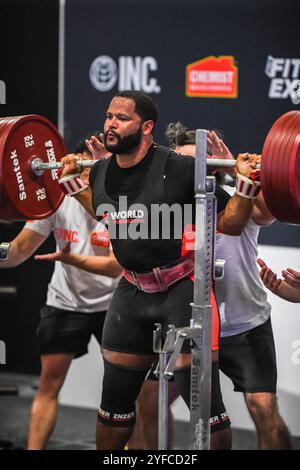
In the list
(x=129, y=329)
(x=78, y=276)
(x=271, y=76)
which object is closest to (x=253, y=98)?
(x=271, y=76)

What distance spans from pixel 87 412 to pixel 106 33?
223 centimetres

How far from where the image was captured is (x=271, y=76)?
5543 millimetres

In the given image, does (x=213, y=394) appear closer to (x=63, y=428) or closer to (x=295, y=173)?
(x=295, y=173)

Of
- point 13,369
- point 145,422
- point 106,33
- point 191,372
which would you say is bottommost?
point 13,369

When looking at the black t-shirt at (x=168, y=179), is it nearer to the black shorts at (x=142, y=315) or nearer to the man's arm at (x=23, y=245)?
the black shorts at (x=142, y=315)

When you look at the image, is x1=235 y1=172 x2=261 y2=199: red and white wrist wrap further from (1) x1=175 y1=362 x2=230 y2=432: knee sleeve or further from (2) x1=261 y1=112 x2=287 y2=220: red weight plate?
(1) x1=175 y1=362 x2=230 y2=432: knee sleeve

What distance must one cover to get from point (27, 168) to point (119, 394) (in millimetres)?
1061

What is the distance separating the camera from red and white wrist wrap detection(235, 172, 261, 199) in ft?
12.9

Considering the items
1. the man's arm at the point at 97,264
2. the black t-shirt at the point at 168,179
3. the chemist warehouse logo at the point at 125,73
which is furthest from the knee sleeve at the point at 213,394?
the chemist warehouse logo at the point at 125,73

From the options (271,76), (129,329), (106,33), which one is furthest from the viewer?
(106,33)

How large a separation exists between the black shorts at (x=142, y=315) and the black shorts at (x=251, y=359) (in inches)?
15.4

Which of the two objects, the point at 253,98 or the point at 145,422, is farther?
the point at 253,98
